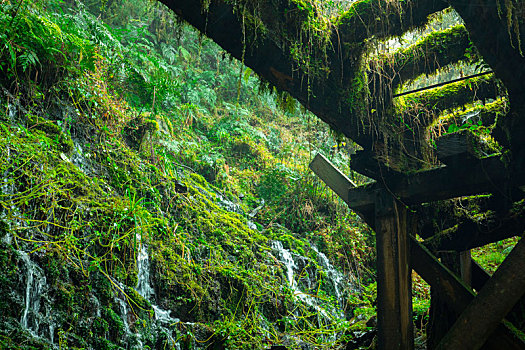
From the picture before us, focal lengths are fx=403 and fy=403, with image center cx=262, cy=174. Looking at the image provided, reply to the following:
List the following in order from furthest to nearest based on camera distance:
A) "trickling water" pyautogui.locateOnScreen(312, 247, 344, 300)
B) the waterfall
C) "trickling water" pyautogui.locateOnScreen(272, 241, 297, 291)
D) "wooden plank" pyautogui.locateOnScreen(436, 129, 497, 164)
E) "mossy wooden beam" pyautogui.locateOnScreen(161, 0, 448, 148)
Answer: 1. "trickling water" pyautogui.locateOnScreen(312, 247, 344, 300)
2. "trickling water" pyautogui.locateOnScreen(272, 241, 297, 291)
3. the waterfall
4. "wooden plank" pyautogui.locateOnScreen(436, 129, 497, 164)
5. "mossy wooden beam" pyautogui.locateOnScreen(161, 0, 448, 148)

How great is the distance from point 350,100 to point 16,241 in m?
3.70

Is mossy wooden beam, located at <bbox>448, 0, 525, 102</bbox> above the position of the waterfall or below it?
above

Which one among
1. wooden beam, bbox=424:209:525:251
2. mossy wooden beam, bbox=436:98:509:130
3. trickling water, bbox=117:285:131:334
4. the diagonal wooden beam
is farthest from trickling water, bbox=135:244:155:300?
mossy wooden beam, bbox=436:98:509:130

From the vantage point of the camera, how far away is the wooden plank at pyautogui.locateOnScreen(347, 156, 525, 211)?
3316 millimetres

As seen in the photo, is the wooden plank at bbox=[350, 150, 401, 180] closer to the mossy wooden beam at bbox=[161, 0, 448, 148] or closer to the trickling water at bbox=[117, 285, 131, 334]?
the mossy wooden beam at bbox=[161, 0, 448, 148]

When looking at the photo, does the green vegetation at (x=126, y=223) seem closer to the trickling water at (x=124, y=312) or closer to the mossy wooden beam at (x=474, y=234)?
the trickling water at (x=124, y=312)

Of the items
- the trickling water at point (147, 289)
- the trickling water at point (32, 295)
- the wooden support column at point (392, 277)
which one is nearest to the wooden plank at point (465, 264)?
the wooden support column at point (392, 277)

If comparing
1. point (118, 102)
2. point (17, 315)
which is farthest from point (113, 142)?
point (17, 315)

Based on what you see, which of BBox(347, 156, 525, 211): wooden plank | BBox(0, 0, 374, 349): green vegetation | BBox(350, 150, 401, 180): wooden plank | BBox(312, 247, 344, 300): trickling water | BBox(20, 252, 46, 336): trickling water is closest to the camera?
BBox(347, 156, 525, 211): wooden plank

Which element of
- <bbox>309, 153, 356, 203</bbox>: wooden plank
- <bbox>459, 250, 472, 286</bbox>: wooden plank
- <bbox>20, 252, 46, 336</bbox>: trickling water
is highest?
<bbox>309, 153, 356, 203</bbox>: wooden plank

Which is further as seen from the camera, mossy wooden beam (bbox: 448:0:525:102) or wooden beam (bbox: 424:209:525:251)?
wooden beam (bbox: 424:209:525:251)

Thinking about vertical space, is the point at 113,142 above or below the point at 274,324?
above

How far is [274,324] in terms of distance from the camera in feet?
21.8

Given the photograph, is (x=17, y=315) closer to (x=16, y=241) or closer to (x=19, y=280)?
(x=19, y=280)
